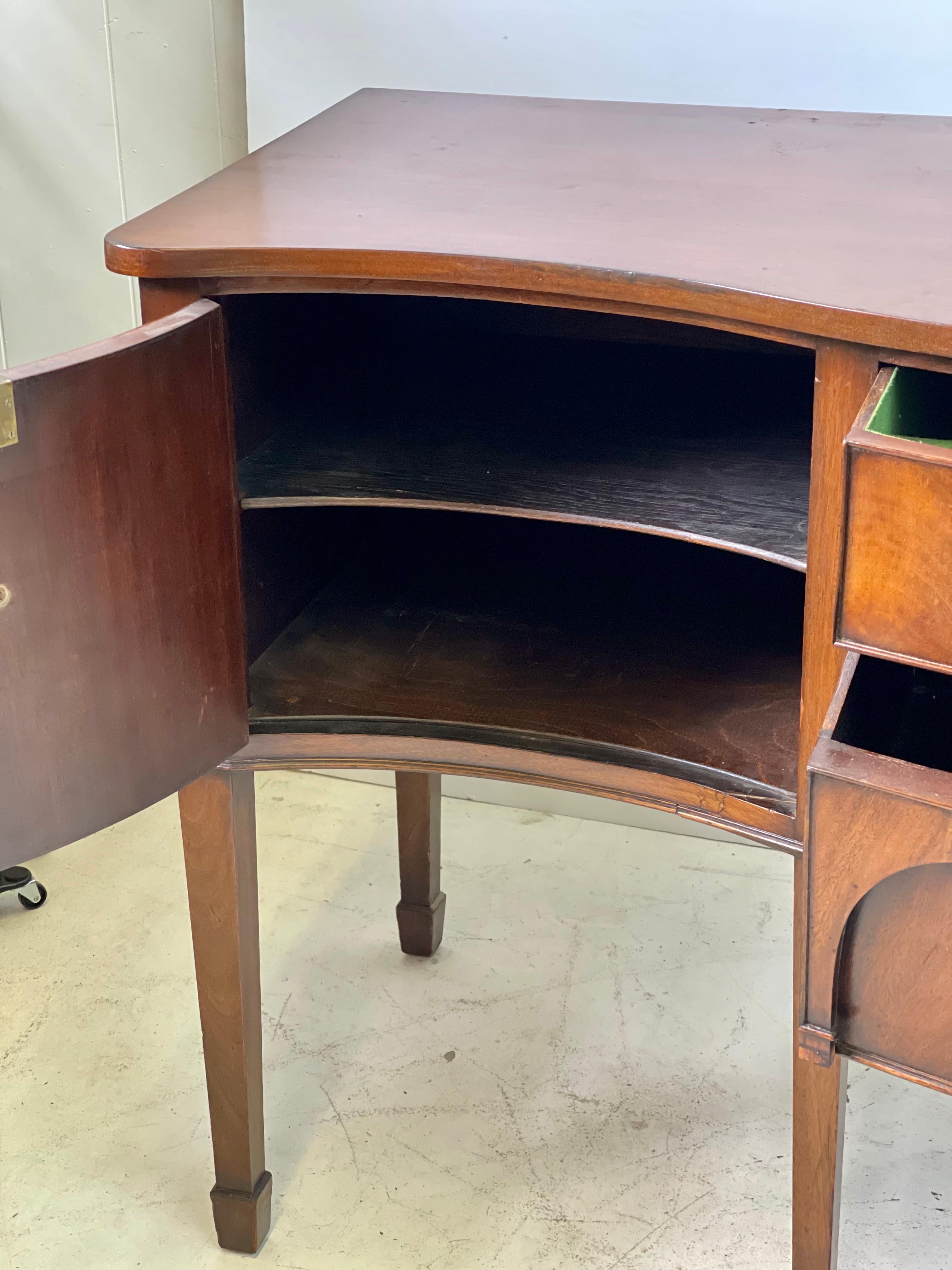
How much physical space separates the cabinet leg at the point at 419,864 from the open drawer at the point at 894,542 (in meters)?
0.86

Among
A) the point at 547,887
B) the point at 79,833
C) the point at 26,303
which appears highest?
the point at 26,303

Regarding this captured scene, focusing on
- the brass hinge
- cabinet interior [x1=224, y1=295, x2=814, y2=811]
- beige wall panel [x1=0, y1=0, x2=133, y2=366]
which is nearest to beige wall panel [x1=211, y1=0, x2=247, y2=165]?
beige wall panel [x1=0, y1=0, x2=133, y2=366]

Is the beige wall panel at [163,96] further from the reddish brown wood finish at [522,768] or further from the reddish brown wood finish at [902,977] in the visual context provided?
the reddish brown wood finish at [902,977]

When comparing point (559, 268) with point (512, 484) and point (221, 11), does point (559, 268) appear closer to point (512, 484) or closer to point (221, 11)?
point (512, 484)

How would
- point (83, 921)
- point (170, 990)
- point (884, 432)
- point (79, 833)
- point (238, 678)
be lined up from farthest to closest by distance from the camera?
point (83, 921) < point (170, 990) < point (238, 678) < point (79, 833) < point (884, 432)

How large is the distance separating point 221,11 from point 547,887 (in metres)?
1.22

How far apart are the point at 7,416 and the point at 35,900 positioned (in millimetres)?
1114

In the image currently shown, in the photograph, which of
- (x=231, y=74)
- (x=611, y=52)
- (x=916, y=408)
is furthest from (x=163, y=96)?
(x=916, y=408)

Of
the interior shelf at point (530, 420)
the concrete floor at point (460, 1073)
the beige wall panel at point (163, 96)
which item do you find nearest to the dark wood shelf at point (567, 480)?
the interior shelf at point (530, 420)

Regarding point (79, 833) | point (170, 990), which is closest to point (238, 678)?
point (79, 833)

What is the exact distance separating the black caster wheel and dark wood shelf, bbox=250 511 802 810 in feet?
2.34

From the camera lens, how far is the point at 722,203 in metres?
1.01

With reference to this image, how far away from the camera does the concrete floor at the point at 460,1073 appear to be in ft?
4.33

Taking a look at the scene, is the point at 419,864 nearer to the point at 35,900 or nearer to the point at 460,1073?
the point at 460,1073
